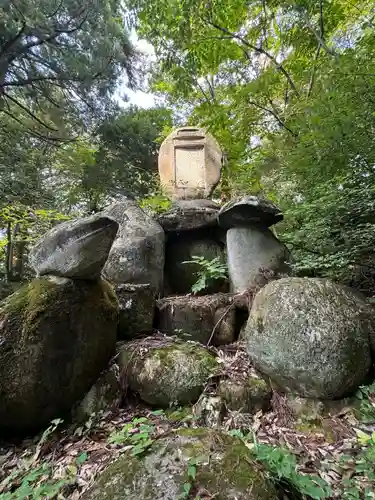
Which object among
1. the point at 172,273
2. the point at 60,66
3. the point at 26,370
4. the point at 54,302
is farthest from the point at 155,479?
the point at 60,66

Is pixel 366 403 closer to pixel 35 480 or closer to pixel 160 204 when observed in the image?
pixel 35 480

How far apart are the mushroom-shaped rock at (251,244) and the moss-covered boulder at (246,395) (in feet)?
3.89

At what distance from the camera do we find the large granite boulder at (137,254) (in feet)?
11.6

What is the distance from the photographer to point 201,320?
309 cm

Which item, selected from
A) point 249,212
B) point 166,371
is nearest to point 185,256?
point 249,212

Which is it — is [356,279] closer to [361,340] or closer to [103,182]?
[361,340]

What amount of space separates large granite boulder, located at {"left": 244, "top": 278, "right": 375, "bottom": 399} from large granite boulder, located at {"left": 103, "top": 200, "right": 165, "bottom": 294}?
1403mm

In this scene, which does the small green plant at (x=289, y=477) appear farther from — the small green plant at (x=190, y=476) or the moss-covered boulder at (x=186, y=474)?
the small green plant at (x=190, y=476)

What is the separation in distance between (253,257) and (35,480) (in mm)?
2752

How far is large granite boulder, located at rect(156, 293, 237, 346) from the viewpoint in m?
3.04

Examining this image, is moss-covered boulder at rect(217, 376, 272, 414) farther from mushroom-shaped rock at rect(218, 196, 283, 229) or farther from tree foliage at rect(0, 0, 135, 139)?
tree foliage at rect(0, 0, 135, 139)

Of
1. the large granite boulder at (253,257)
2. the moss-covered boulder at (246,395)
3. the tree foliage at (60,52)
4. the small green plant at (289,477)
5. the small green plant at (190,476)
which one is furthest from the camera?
the tree foliage at (60,52)

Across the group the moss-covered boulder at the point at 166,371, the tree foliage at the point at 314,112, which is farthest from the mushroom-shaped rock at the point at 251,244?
the moss-covered boulder at the point at 166,371

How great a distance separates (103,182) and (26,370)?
5823 mm
